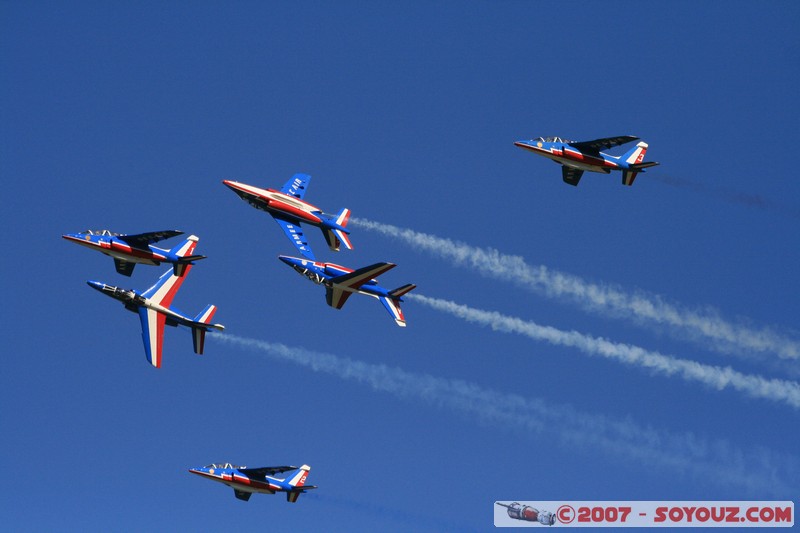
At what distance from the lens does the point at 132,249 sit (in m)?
86.7

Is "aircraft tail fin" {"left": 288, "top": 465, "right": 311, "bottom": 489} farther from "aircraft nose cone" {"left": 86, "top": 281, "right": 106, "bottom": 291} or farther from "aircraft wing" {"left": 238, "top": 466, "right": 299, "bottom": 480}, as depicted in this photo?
"aircraft nose cone" {"left": 86, "top": 281, "right": 106, "bottom": 291}

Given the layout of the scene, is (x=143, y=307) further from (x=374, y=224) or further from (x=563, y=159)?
(x=563, y=159)

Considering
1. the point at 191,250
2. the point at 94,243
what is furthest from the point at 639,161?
the point at 94,243

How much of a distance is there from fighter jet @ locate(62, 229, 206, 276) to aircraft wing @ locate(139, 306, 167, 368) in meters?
3.37

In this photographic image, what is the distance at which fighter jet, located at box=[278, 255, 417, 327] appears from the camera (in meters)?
87.7

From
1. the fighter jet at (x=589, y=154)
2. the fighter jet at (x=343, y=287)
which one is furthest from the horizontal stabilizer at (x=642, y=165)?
the fighter jet at (x=343, y=287)

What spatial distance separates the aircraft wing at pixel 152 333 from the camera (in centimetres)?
8706

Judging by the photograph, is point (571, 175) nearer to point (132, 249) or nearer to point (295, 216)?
point (295, 216)

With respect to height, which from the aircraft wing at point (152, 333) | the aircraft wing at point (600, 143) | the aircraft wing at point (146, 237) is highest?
the aircraft wing at point (600, 143)

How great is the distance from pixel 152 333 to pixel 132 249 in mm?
6385

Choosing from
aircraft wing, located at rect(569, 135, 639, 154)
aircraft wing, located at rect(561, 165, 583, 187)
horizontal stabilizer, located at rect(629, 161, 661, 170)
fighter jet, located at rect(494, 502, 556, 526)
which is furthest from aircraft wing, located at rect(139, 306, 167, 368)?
horizontal stabilizer, located at rect(629, 161, 661, 170)

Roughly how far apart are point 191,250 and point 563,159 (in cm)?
2926

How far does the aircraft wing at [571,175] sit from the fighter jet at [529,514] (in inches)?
1007

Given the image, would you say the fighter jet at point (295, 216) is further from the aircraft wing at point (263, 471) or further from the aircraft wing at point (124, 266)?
the aircraft wing at point (263, 471)
